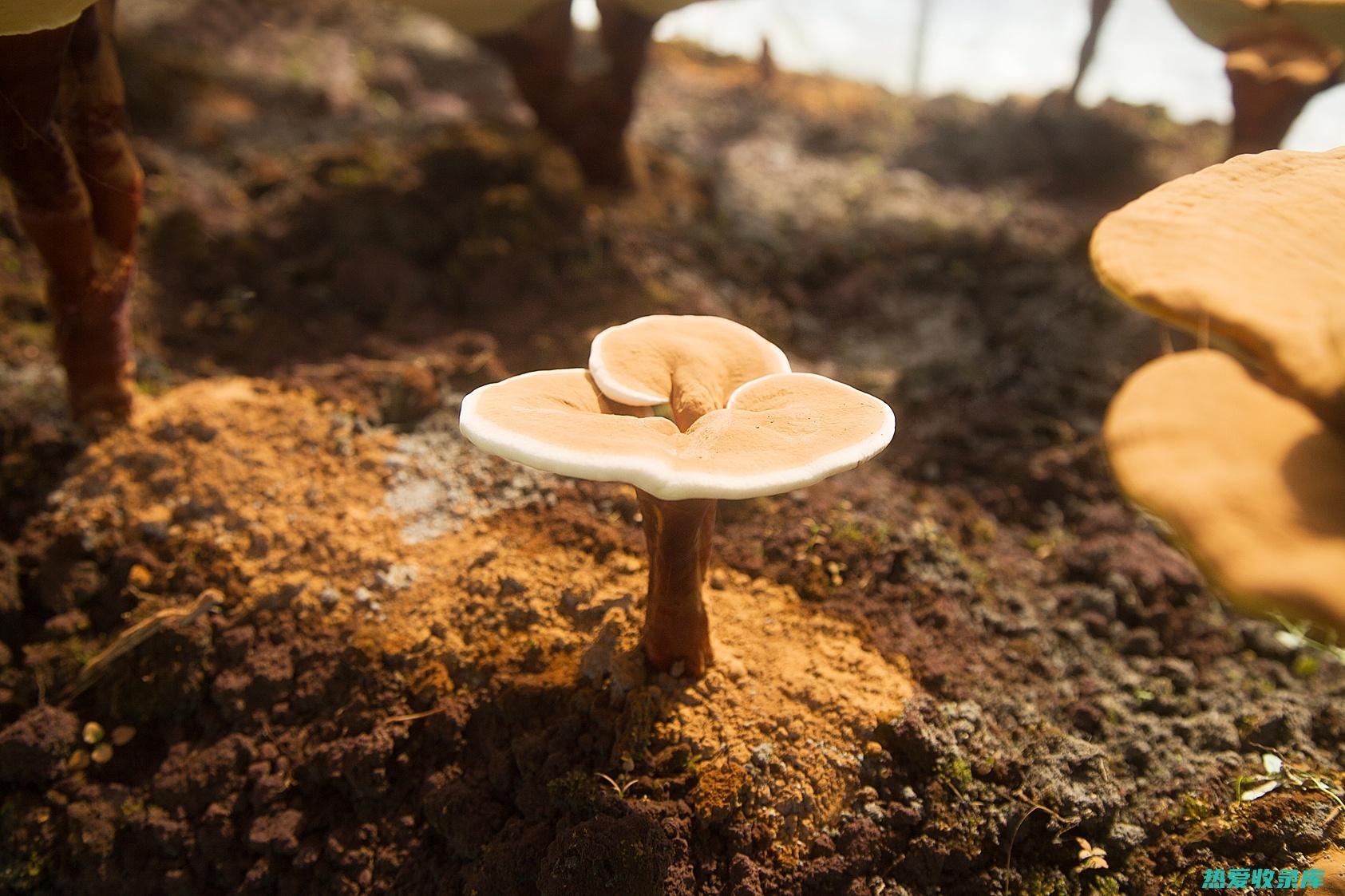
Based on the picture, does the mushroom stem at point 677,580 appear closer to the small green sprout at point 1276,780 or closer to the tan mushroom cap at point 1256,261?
the tan mushroom cap at point 1256,261

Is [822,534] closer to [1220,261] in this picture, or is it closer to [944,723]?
[944,723]

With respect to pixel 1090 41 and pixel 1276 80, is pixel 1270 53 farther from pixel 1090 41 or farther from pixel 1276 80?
pixel 1090 41

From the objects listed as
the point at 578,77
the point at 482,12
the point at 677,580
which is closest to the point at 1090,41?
the point at 578,77

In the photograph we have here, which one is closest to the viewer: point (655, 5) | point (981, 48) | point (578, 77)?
point (655, 5)

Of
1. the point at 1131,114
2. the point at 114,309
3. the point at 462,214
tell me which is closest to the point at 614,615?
the point at 114,309

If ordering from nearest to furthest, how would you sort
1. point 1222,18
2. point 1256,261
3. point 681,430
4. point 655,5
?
point 1256,261 < point 681,430 < point 1222,18 < point 655,5

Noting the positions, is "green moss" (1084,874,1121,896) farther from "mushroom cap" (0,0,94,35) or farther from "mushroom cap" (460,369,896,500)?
"mushroom cap" (0,0,94,35)
